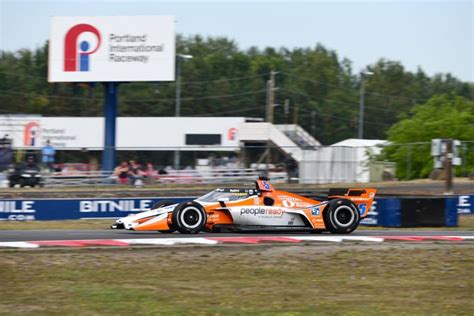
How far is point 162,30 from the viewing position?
133 feet

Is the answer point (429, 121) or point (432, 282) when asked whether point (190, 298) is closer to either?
point (432, 282)

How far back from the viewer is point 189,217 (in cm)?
1502

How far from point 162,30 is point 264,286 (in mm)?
31610

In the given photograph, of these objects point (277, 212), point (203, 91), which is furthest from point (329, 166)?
point (203, 91)

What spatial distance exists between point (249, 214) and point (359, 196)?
7.86ft

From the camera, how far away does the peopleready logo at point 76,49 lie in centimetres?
4053

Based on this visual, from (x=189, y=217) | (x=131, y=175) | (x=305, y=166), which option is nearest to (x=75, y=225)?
(x=189, y=217)

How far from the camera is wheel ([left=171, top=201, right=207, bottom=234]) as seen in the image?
14.9m

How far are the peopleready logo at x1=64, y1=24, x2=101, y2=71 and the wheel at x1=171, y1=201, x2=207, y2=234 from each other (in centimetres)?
2672

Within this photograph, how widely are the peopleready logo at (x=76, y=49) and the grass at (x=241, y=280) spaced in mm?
28948

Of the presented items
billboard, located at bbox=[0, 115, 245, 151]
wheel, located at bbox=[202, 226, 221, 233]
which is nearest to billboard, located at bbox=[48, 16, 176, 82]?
billboard, located at bbox=[0, 115, 245, 151]

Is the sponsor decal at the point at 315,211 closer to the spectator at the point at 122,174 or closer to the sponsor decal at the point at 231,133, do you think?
the spectator at the point at 122,174

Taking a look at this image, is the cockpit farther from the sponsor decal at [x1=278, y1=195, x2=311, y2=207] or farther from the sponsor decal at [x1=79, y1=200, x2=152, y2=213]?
the sponsor decal at [x1=79, y1=200, x2=152, y2=213]

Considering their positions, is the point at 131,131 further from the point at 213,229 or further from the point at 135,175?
the point at 213,229
